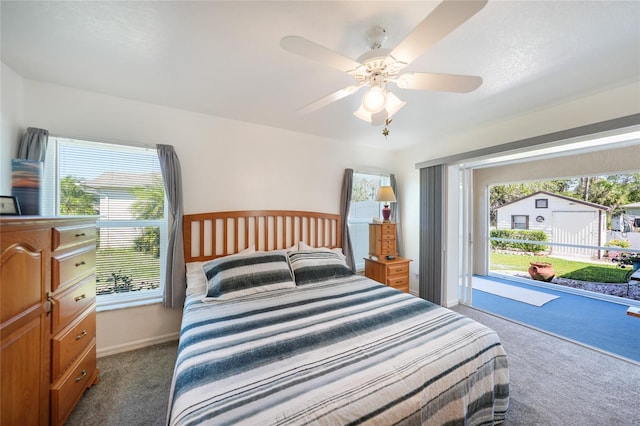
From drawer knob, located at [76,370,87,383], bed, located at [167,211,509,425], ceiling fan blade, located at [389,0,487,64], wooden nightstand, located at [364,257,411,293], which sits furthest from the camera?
wooden nightstand, located at [364,257,411,293]

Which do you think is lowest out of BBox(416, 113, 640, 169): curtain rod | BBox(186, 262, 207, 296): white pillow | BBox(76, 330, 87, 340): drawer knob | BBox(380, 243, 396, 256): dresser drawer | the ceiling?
BBox(76, 330, 87, 340): drawer knob

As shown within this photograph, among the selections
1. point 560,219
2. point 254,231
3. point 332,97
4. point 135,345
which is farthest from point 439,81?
point 560,219

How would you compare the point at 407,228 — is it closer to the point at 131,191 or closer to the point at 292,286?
the point at 292,286

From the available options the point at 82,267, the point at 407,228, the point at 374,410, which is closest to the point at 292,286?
the point at 374,410

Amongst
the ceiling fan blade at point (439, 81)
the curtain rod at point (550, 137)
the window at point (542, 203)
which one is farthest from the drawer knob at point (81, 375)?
the window at point (542, 203)

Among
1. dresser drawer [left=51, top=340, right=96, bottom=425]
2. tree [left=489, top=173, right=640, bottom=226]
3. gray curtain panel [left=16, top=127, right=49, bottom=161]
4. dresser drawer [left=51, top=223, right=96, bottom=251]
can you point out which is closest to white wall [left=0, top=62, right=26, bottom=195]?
gray curtain panel [left=16, top=127, right=49, bottom=161]

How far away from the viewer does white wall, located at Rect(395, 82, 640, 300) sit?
203cm

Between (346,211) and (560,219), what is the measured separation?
4.71 m

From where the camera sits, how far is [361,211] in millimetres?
3889

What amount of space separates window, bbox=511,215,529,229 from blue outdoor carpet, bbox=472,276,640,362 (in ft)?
5.14

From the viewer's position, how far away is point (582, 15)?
131 cm

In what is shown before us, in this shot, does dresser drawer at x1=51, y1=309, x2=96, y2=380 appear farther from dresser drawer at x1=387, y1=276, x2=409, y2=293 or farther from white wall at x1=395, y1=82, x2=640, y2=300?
white wall at x1=395, y1=82, x2=640, y2=300

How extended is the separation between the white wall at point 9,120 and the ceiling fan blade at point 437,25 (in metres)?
2.88

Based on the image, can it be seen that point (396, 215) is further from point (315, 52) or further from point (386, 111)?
point (315, 52)
